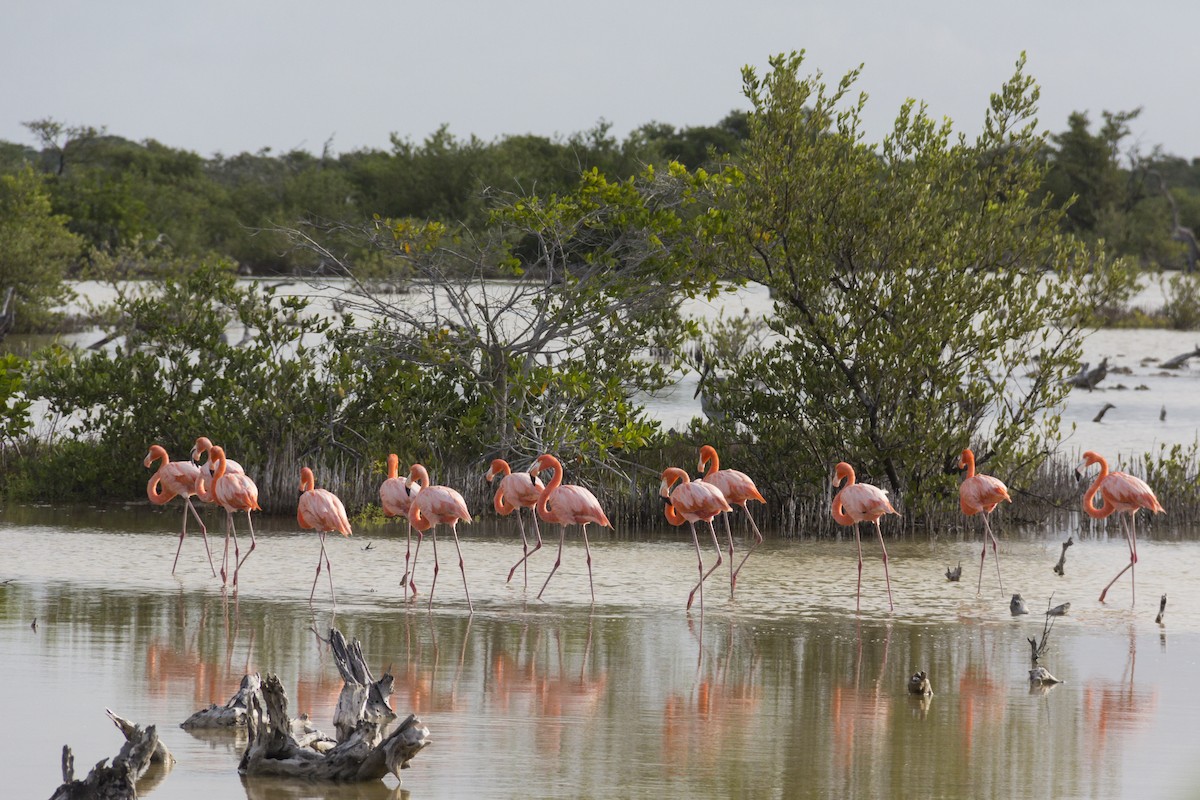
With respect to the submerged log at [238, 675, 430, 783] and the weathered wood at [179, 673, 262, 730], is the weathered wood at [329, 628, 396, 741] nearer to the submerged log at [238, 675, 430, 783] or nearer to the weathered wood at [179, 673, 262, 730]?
the submerged log at [238, 675, 430, 783]

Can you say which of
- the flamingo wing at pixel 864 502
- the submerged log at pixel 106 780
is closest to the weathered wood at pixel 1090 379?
the flamingo wing at pixel 864 502

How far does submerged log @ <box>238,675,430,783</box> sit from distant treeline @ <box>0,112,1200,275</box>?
34.0 m

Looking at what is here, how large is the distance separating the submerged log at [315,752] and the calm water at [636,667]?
0.29 feet

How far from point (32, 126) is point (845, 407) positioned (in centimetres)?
4605

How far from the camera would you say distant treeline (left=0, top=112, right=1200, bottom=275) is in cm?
4338

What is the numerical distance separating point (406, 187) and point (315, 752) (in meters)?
45.3

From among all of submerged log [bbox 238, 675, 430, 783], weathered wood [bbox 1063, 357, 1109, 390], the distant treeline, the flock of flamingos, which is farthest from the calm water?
the distant treeline

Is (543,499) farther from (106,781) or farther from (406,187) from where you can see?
(406,187)

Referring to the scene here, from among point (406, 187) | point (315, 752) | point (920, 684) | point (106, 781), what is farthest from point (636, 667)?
point (406, 187)

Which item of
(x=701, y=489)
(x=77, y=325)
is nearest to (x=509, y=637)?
(x=701, y=489)

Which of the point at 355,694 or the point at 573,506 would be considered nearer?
the point at 355,694

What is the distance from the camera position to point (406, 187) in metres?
50.3

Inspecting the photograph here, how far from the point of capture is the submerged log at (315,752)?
5.89 meters

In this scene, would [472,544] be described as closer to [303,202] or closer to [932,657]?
[932,657]
